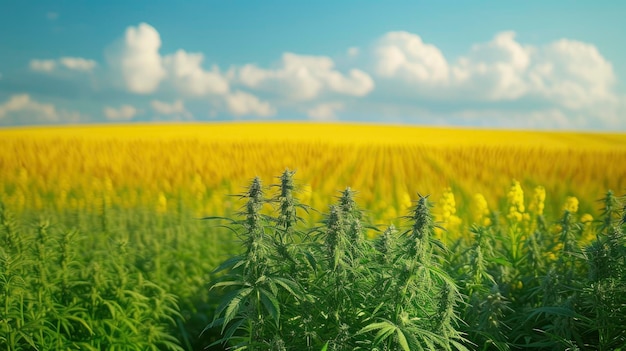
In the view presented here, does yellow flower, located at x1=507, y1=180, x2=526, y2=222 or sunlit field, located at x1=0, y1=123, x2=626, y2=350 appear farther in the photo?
yellow flower, located at x1=507, y1=180, x2=526, y2=222

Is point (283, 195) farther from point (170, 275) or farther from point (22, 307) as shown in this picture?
point (170, 275)

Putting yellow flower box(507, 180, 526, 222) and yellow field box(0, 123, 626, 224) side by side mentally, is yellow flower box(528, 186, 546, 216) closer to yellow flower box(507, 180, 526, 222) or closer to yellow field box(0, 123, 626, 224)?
yellow flower box(507, 180, 526, 222)

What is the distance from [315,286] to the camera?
10.6 feet

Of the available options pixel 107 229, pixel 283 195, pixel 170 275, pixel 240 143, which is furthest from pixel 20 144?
pixel 283 195

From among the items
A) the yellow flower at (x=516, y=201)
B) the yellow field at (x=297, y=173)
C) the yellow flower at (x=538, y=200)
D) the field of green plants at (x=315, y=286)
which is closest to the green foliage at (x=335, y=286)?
the field of green plants at (x=315, y=286)

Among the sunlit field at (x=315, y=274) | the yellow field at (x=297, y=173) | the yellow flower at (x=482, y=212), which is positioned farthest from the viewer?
the yellow field at (x=297, y=173)

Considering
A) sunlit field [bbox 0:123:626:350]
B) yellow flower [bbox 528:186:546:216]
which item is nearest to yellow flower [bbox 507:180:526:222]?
sunlit field [bbox 0:123:626:350]

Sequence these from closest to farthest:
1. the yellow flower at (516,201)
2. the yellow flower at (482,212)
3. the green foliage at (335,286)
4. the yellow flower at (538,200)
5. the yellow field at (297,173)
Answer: the green foliage at (335,286) → the yellow flower at (516,201) → the yellow flower at (538,200) → the yellow flower at (482,212) → the yellow field at (297,173)

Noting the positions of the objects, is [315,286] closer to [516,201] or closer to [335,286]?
[335,286]

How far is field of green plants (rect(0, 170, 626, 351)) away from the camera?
306cm

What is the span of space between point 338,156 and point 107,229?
780 cm

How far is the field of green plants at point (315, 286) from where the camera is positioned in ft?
10.0

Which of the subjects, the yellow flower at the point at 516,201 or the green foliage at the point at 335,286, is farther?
the yellow flower at the point at 516,201

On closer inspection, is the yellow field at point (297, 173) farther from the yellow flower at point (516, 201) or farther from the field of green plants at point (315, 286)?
the field of green plants at point (315, 286)
